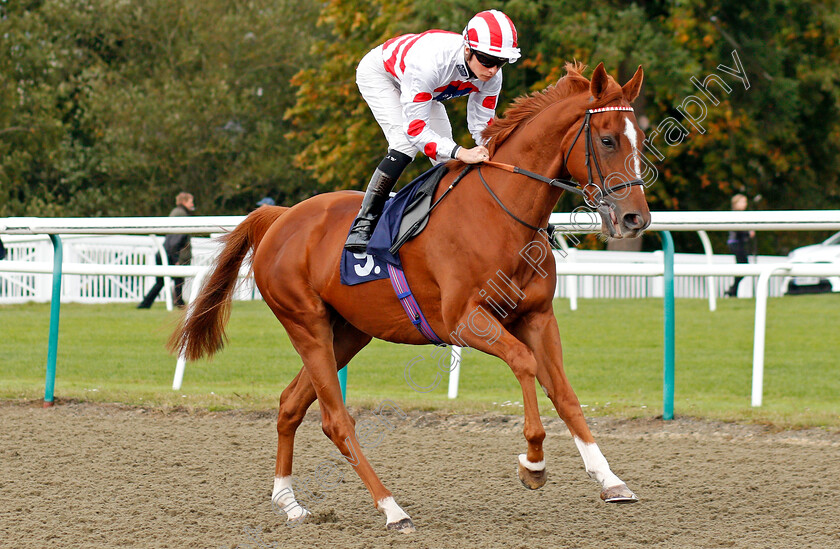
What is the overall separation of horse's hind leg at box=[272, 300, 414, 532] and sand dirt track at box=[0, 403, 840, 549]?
156mm

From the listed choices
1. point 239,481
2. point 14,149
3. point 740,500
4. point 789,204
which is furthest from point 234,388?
point 14,149

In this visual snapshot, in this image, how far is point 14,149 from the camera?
25.6 m

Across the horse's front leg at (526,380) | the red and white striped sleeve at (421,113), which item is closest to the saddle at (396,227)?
the red and white striped sleeve at (421,113)

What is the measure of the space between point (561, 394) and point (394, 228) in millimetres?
1005

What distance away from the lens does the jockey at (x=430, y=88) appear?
4.15m

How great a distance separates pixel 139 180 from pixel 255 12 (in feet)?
20.0

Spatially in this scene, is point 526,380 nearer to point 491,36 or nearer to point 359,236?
point 359,236

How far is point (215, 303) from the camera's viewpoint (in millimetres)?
5375

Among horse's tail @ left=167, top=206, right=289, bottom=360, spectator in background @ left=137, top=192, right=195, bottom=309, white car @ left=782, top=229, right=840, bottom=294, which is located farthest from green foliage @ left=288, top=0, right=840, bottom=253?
horse's tail @ left=167, top=206, right=289, bottom=360

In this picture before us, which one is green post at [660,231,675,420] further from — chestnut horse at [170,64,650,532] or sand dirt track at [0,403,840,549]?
chestnut horse at [170,64,650,532]

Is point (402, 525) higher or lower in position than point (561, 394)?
lower

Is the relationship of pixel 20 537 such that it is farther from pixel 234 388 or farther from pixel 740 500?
pixel 234 388

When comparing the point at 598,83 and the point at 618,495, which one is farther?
the point at 598,83

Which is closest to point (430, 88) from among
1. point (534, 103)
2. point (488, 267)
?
point (534, 103)
